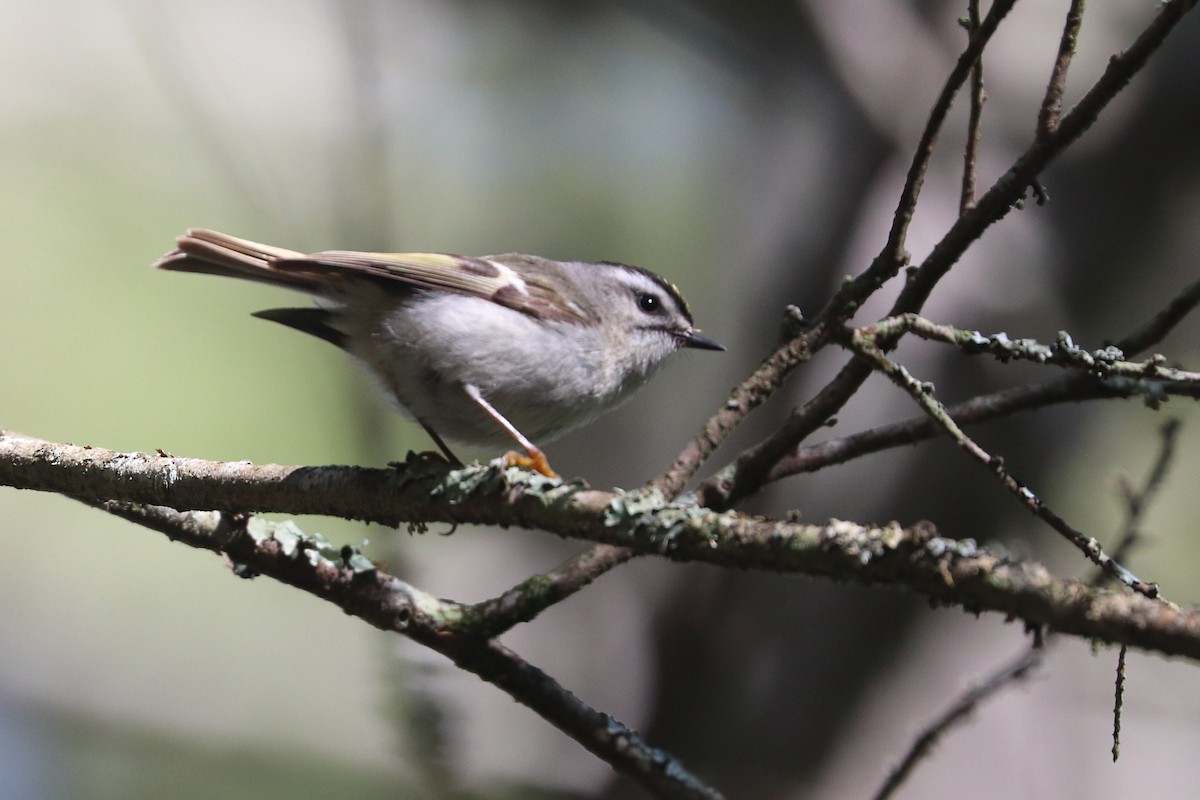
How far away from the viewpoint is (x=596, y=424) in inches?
165

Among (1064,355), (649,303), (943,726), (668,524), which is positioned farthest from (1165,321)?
(649,303)

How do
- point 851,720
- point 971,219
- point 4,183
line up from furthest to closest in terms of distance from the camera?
point 4,183, point 851,720, point 971,219

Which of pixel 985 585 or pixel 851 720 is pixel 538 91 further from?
pixel 985 585

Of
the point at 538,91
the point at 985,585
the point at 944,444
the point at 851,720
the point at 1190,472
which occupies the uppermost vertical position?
the point at 538,91

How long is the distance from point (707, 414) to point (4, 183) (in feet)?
11.9

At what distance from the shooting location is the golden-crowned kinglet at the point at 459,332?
2.17 meters

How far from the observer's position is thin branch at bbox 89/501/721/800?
1.37 meters

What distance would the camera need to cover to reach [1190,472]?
12.1 feet

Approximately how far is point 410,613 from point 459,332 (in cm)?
80

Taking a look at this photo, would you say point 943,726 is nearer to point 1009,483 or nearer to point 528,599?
point 1009,483

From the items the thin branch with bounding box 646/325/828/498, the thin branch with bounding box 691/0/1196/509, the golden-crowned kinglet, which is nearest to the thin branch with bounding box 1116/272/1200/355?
the thin branch with bounding box 691/0/1196/509

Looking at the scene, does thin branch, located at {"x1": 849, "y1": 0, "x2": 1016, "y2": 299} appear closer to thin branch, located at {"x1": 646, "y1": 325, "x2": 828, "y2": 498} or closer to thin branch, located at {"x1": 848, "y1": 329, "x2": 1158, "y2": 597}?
thin branch, located at {"x1": 646, "y1": 325, "x2": 828, "y2": 498}

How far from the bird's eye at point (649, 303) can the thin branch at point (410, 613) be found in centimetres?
127

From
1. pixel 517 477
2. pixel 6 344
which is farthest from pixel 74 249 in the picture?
pixel 517 477
